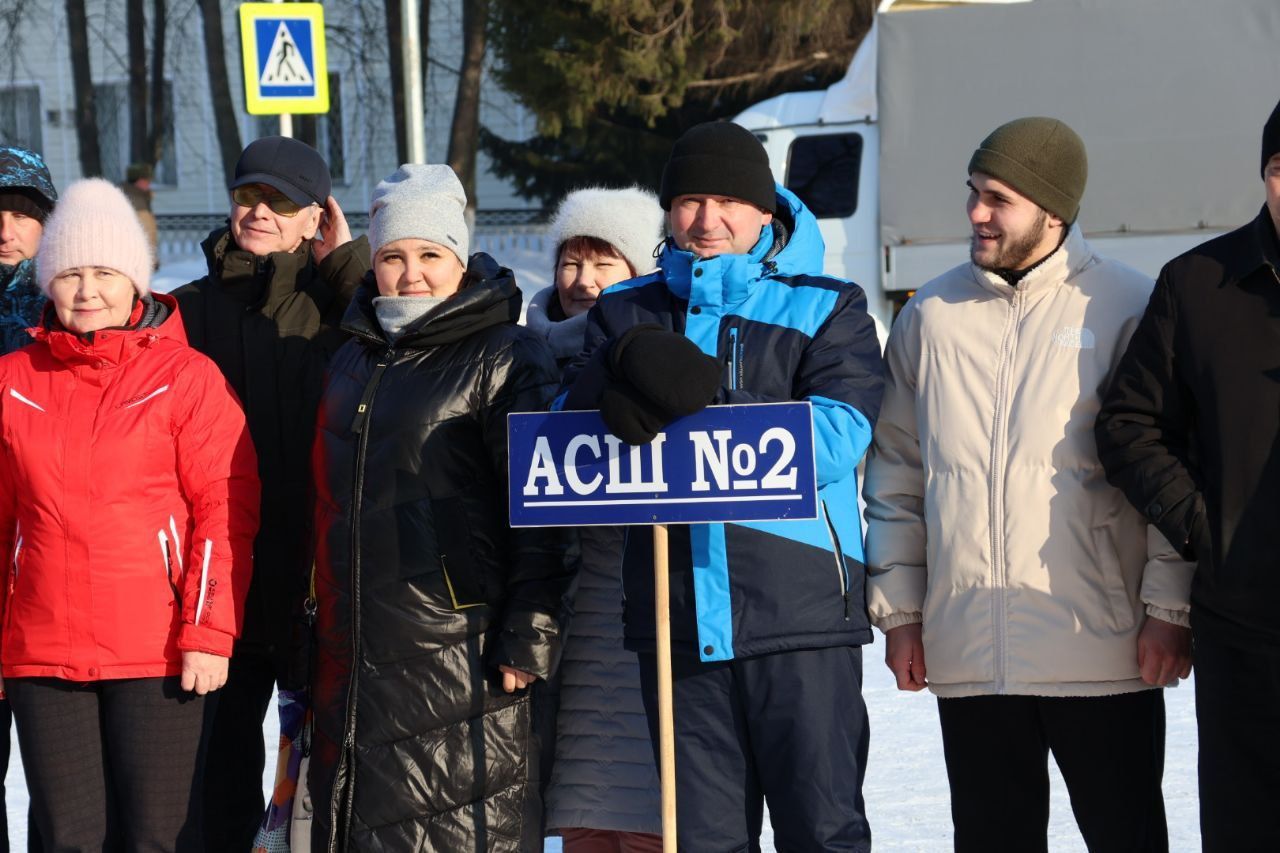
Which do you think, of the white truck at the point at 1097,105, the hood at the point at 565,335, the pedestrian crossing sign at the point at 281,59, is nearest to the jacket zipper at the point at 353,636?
the hood at the point at 565,335

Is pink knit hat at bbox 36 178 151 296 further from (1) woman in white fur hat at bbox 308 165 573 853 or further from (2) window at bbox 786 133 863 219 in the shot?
(2) window at bbox 786 133 863 219

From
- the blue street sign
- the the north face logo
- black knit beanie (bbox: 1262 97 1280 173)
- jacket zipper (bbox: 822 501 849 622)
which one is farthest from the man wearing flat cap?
black knit beanie (bbox: 1262 97 1280 173)

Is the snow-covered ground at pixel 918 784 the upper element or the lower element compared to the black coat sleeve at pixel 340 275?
lower

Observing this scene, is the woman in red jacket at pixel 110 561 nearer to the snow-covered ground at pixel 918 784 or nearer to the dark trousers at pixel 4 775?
the dark trousers at pixel 4 775

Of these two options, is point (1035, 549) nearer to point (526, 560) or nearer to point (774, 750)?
point (774, 750)

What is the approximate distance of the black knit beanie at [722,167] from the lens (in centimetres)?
339

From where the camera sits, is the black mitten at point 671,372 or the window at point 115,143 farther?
the window at point 115,143

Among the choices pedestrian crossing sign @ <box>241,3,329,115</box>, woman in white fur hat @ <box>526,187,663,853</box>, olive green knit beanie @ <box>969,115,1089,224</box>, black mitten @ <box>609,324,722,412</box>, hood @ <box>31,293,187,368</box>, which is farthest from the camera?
pedestrian crossing sign @ <box>241,3,329,115</box>

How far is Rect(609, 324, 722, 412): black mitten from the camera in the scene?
301cm

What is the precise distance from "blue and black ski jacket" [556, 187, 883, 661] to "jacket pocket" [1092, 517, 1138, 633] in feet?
1.60

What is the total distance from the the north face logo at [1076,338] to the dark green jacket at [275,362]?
1.82m

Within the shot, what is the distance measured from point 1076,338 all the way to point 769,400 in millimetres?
668

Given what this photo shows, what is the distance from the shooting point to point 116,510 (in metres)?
3.50

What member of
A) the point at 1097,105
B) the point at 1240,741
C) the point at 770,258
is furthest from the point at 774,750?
the point at 1097,105
